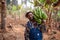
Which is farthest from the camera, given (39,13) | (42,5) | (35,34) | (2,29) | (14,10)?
(14,10)

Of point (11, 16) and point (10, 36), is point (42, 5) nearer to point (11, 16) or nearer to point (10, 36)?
point (10, 36)

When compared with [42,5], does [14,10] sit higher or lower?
lower

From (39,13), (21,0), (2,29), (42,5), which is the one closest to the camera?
(39,13)

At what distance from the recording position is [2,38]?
6.20 metres

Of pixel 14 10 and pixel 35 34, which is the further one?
pixel 14 10

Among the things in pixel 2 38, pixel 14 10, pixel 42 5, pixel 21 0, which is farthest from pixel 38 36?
pixel 21 0

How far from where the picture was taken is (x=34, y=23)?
388 centimetres

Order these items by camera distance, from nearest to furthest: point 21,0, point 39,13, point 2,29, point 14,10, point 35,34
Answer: point 35,34 → point 39,13 → point 2,29 → point 14,10 → point 21,0

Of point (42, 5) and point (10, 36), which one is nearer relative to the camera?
point (10, 36)

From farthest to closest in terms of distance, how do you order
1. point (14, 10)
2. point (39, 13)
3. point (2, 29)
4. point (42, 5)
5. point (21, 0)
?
point (21, 0) < point (14, 10) < point (42, 5) < point (2, 29) < point (39, 13)

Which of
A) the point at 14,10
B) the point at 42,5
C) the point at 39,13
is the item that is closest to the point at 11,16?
the point at 14,10

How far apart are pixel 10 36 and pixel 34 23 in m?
2.71

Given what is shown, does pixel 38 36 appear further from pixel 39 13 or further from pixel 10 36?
pixel 10 36

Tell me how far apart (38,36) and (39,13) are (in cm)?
62
